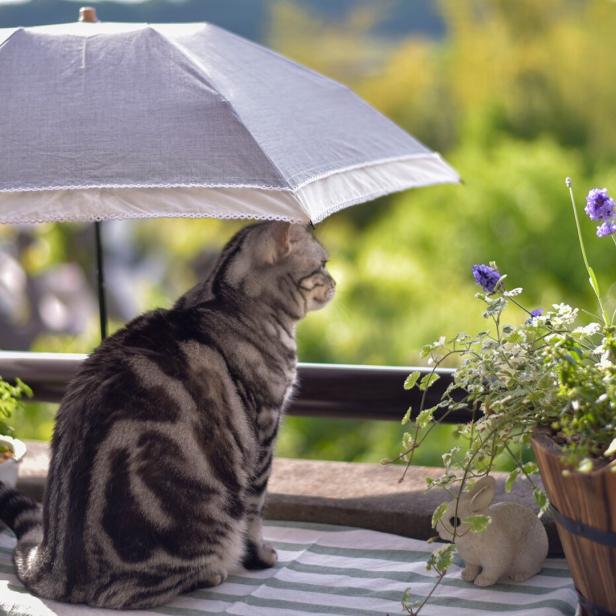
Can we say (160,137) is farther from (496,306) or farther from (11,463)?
(11,463)

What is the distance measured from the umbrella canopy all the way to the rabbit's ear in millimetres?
615

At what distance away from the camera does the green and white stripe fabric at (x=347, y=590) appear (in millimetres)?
2072

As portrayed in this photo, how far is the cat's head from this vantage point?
7.71ft

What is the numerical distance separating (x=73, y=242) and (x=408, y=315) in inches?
201

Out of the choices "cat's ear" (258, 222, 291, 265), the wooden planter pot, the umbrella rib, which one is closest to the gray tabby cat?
"cat's ear" (258, 222, 291, 265)

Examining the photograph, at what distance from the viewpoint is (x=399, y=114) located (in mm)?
18969

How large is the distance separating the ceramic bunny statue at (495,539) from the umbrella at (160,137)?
2.13ft

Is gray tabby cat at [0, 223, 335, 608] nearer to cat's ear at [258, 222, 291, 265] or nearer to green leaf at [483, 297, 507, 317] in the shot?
cat's ear at [258, 222, 291, 265]

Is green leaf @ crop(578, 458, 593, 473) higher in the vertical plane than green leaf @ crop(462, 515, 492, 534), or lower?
higher

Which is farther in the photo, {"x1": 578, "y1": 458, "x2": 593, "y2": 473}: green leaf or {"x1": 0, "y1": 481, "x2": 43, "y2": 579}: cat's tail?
{"x1": 0, "y1": 481, "x2": 43, "y2": 579}: cat's tail

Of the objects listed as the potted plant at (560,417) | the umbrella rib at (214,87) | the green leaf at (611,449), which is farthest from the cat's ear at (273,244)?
the green leaf at (611,449)

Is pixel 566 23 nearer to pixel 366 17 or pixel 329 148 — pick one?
pixel 366 17

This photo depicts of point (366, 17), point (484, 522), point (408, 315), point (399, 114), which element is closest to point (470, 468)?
point (484, 522)

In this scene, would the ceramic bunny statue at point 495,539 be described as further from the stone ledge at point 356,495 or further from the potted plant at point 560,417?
the stone ledge at point 356,495
